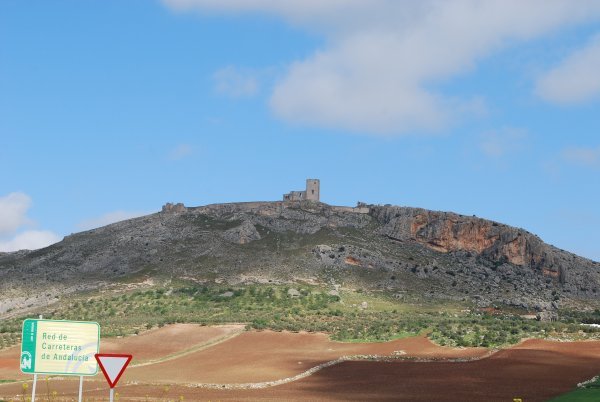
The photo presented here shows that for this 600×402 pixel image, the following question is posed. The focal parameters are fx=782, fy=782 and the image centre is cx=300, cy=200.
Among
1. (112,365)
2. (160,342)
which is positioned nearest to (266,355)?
(160,342)

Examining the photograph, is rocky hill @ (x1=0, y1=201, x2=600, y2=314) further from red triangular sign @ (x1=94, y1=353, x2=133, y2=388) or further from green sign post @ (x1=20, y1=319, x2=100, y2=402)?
red triangular sign @ (x1=94, y1=353, x2=133, y2=388)

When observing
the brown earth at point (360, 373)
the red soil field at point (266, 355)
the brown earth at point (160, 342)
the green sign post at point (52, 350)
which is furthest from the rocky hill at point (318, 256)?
the green sign post at point (52, 350)

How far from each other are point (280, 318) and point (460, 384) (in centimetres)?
3214

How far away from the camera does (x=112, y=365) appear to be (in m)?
17.9

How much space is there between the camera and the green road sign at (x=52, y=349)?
61.5 feet

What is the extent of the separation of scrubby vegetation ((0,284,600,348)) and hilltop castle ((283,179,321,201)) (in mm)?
28046

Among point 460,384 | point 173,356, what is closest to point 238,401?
point 460,384

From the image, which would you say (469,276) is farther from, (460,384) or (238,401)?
(238,401)

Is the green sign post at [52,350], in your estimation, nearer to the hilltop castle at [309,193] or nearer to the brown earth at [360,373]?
the brown earth at [360,373]

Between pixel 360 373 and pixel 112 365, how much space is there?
28.4 metres

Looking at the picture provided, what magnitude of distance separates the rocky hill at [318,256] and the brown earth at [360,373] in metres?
29.6

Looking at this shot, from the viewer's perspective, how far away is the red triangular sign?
58.5 feet

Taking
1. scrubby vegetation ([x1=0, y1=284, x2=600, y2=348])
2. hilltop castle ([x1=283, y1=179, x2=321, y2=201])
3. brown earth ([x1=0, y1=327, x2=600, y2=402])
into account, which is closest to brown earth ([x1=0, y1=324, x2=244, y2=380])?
scrubby vegetation ([x1=0, y1=284, x2=600, y2=348])

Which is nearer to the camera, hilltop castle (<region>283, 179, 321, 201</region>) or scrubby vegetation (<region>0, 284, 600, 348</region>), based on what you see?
scrubby vegetation (<region>0, 284, 600, 348</region>)
